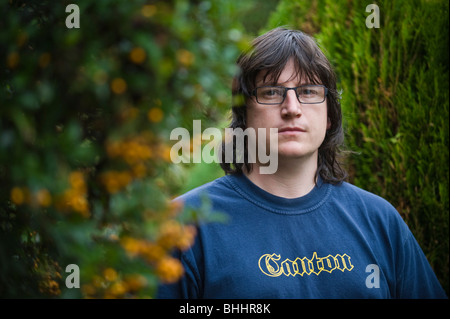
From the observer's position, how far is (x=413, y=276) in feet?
6.99

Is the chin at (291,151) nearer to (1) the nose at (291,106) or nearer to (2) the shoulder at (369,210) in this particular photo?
(1) the nose at (291,106)

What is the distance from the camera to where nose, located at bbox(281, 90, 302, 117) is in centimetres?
197

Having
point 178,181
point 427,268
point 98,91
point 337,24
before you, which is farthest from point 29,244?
point 337,24

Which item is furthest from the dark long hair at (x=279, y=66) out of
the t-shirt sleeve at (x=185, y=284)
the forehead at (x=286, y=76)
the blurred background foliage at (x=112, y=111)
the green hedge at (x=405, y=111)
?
the blurred background foliage at (x=112, y=111)

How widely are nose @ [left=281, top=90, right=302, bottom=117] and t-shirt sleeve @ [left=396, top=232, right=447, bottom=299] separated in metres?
0.84

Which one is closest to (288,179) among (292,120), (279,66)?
(292,120)

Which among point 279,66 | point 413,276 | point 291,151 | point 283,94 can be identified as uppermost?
point 279,66

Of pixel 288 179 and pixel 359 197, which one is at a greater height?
pixel 288 179

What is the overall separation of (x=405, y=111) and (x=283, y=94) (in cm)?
144

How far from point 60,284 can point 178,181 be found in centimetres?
47

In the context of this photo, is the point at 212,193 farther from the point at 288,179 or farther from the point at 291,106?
the point at 291,106

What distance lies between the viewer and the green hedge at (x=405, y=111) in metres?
3.03

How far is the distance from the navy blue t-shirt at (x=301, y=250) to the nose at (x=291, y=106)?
39 cm

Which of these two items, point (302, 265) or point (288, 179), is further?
point (288, 179)
